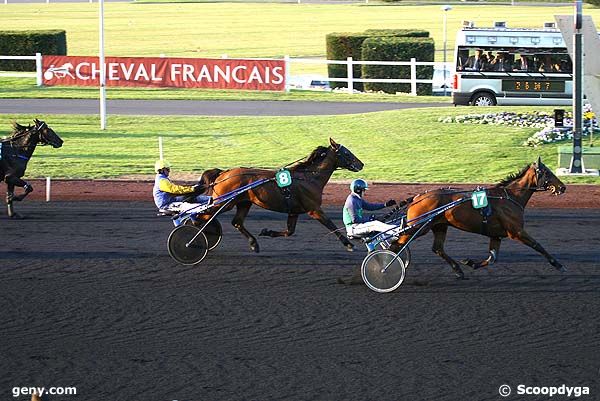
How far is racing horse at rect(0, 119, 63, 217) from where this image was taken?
14781 millimetres

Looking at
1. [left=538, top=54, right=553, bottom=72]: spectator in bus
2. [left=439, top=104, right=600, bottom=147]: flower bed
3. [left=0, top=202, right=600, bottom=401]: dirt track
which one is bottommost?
[left=0, top=202, right=600, bottom=401]: dirt track

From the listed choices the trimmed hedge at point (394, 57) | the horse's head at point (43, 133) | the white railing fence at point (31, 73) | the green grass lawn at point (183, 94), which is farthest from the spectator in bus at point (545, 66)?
the horse's head at point (43, 133)

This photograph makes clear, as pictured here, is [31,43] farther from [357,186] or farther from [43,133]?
[357,186]

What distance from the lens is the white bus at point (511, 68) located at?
2847cm

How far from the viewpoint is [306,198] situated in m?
12.0

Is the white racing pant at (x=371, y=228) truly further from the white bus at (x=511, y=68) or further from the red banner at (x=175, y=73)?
the red banner at (x=175, y=73)

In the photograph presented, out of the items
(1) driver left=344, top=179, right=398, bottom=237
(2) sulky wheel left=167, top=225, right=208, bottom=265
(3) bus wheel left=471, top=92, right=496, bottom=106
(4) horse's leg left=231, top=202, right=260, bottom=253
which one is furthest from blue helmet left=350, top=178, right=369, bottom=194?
(3) bus wheel left=471, top=92, right=496, bottom=106

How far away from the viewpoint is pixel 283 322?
9906 mm

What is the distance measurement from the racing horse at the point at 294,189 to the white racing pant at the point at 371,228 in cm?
78

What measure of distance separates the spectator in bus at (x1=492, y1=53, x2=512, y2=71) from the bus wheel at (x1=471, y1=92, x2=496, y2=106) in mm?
723

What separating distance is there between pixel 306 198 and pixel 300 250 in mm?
1288

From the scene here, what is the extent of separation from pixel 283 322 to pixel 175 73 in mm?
23991

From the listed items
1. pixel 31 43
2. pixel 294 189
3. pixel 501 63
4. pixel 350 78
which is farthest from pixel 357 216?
pixel 31 43

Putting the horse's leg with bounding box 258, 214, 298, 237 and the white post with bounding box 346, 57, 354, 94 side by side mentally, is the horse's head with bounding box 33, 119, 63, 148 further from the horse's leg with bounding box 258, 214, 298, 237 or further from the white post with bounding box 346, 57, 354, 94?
the white post with bounding box 346, 57, 354, 94
